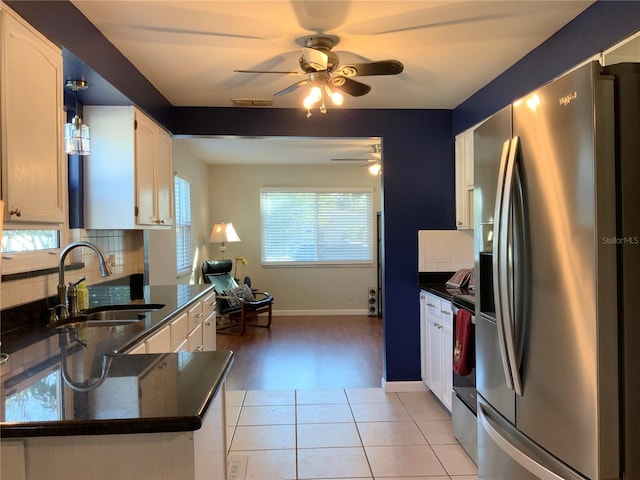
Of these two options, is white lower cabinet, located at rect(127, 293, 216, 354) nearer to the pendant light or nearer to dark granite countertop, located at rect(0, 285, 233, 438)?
dark granite countertop, located at rect(0, 285, 233, 438)

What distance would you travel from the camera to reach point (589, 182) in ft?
3.86

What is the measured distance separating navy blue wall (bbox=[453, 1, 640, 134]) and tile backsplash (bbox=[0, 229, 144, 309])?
9.23 ft

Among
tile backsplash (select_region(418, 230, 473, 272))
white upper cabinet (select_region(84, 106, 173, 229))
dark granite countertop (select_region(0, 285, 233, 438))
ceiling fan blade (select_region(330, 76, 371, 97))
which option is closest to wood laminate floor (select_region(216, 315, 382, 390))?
tile backsplash (select_region(418, 230, 473, 272))

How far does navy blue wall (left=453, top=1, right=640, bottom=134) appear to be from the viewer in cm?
174

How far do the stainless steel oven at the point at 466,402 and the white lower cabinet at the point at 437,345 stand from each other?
165 millimetres

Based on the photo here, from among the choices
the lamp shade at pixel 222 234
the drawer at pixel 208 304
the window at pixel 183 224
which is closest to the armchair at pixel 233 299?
the lamp shade at pixel 222 234

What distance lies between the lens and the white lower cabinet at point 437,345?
2797 mm

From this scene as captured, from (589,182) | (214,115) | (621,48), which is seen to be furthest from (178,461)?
(214,115)

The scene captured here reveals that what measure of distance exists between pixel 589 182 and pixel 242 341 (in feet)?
15.1

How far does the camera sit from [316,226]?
6.82 m

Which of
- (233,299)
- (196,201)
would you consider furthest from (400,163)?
(196,201)

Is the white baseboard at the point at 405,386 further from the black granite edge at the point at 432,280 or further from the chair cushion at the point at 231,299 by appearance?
the chair cushion at the point at 231,299

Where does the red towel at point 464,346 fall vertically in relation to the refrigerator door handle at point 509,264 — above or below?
below

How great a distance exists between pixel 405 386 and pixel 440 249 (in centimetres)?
119
